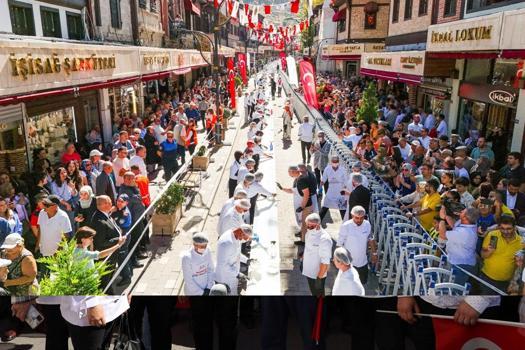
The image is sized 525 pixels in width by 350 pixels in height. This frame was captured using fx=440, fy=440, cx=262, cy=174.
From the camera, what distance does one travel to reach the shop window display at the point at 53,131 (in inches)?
471

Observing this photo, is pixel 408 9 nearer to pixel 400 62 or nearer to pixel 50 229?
pixel 400 62

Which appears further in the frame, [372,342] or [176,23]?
[176,23]

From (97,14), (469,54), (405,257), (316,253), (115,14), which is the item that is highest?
(115,14)

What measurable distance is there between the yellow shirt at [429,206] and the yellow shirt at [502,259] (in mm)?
1596

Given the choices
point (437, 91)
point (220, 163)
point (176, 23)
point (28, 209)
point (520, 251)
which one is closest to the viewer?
point (520, 251)

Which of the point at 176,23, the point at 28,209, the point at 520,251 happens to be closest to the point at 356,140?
the point at 520,251

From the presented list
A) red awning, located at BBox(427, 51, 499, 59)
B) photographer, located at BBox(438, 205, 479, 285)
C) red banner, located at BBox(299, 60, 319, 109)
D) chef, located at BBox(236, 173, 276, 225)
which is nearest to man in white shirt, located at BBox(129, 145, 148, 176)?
chef, located at BBox(236, 173, 276, 225)

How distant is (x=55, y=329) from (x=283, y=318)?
133cm

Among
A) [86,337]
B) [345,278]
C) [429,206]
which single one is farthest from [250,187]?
[86,337]

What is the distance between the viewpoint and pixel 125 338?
264 cm

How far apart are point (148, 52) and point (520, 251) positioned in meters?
15.2

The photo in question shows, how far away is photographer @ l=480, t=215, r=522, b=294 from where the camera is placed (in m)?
5.78

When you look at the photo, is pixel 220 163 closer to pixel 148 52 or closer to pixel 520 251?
pixel 148 52

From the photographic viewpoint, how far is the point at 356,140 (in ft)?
43.5
